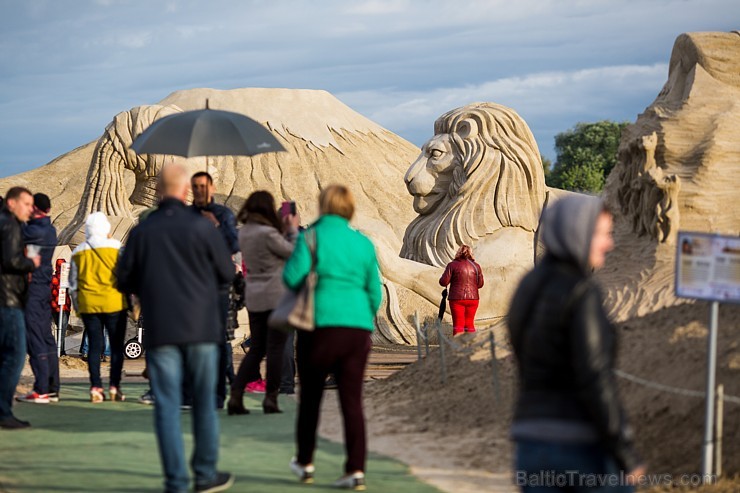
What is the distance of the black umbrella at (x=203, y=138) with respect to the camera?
946cm

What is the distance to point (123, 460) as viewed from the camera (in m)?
7.27

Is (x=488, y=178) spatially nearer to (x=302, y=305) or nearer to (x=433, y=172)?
(x=433, y=172)

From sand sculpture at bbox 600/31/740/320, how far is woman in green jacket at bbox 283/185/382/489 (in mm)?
3548

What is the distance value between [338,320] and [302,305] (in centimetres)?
22

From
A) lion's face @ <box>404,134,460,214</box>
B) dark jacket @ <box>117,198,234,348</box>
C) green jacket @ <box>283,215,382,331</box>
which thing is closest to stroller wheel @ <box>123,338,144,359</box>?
lion's face @ <box>404,134,460,214</box>

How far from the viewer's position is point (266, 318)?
9086 millimetres

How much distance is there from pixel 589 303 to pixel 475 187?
13.4 m

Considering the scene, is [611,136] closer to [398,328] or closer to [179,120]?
[398,328]

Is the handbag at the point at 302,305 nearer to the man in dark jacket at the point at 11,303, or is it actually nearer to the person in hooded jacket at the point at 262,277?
the person in hooded jacket at the point at 262,277

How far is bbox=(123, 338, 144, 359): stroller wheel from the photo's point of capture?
16.3 m

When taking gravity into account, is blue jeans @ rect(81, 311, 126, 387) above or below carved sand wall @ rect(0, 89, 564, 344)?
below

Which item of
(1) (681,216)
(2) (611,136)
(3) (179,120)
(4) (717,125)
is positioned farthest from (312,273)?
(2) (611,136)

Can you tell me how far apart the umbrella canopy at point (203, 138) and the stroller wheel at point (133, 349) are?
7.15 meters

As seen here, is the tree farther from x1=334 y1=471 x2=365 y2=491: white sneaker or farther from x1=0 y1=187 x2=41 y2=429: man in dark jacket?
x1=334 y1=471 x2=365 y2=491: white sneaker
